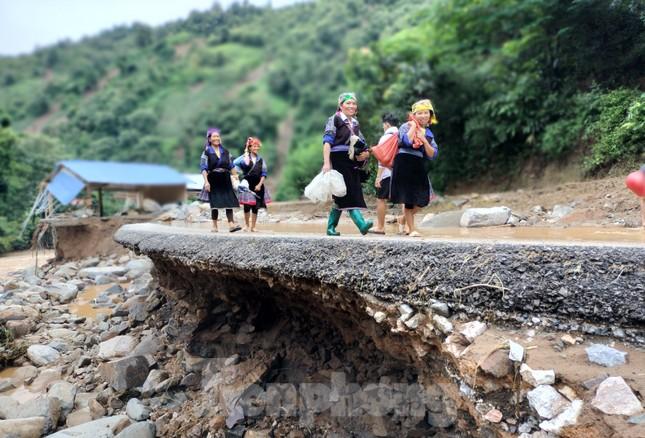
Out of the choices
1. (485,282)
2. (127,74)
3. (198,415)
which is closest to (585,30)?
(485,282)

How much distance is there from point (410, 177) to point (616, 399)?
2.81 metres

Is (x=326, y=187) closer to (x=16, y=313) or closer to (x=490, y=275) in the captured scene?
(x=490, y=275)

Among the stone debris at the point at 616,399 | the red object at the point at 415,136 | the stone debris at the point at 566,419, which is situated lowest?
the stone debris at the point at 566,419

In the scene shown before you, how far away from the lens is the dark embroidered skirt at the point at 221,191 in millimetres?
6465

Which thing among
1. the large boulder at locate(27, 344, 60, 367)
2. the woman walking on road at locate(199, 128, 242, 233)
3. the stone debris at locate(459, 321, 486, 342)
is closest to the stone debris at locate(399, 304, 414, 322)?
the stone debris at locate(459, 321, 486, 342)

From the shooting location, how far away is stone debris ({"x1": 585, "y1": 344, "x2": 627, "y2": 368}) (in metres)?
2.50

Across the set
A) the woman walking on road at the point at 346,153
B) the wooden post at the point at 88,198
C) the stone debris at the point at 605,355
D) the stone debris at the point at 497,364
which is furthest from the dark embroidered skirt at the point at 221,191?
the wooden post at the point at 88,198

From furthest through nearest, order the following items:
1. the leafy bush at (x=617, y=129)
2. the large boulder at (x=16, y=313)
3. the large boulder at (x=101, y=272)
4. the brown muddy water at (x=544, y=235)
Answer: the large boulder at (x=101, y=272) → the large boulder at (x=16, y=313) → the leafy bush at (x=617, y=129) → the brown muddy water at (x=544, y=235)

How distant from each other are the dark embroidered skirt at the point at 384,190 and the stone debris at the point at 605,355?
2.96 meters

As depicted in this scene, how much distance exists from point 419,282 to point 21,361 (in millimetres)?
6982

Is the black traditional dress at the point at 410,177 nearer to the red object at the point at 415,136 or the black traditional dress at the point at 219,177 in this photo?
the red object at the point at 415,136

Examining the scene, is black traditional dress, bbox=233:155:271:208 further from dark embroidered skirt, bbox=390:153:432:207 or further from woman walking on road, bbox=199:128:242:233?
dark embroidered skirt, bbox=390:153:432:207

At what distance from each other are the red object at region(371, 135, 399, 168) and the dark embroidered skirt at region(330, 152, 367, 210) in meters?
0.28

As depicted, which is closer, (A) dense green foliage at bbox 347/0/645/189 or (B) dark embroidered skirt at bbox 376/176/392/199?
(B) dark embroidered skirt at bbox 376/176/392/199
